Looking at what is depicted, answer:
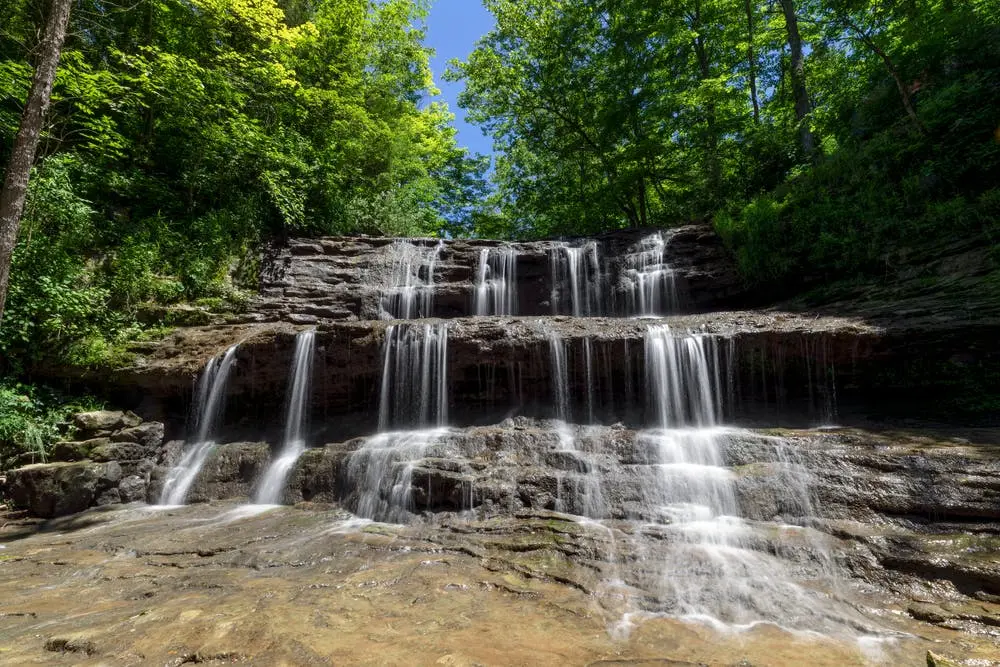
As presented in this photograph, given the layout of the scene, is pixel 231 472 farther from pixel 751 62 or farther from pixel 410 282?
pixel 751 62

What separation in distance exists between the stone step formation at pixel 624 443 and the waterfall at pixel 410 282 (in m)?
0.13

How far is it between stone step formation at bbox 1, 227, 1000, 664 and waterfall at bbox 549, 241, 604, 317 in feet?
1.02

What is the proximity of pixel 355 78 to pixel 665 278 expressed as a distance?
43.6 ft

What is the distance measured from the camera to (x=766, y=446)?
20.3ft

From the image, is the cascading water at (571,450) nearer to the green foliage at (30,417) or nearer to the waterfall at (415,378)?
the waterfall at (415,378)

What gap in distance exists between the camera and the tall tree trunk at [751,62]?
15.8 meters

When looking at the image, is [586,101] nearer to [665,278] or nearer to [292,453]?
[665,278]

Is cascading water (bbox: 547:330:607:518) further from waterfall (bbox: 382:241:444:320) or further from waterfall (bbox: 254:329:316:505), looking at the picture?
waterfall (bbox: 382:241:444:320)

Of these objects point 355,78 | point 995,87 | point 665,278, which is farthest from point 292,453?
point 995,87

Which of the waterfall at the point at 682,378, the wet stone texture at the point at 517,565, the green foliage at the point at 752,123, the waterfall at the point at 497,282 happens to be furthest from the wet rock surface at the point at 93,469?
the green foliage at the point at 752,123

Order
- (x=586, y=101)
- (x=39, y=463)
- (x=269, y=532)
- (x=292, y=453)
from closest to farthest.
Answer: (x=269, y=532)
(x=39, y=463)
(x=292, y=453)
(x=586, y=101)

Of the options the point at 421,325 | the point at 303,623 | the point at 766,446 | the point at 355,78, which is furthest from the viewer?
the point at 355,78

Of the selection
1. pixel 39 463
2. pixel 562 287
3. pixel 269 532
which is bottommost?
pixel 269 532

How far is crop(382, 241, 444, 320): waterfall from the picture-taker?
13.1m
